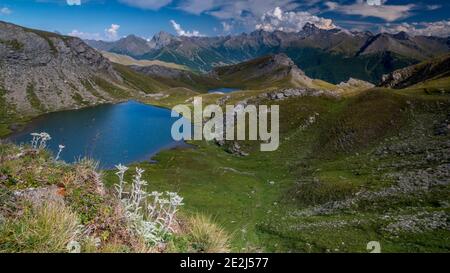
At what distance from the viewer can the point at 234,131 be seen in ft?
324

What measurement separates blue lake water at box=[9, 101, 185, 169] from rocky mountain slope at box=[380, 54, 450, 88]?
90098 millimetres

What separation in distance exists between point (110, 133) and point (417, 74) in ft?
385

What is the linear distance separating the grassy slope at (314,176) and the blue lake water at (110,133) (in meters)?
11.7

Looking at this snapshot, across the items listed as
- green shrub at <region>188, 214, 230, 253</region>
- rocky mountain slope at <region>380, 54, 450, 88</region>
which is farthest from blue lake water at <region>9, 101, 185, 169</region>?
rocky mountain slope at <region>380, 54, 450, 88</region>

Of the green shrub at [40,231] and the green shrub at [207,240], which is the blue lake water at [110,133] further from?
the green shrub at [40,231]

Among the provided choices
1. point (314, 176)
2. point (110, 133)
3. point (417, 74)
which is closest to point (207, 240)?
point (314, 176)

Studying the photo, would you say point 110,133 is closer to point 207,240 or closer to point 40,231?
point 207,240

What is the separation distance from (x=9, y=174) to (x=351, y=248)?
2727cm

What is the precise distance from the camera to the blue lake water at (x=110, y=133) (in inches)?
3722

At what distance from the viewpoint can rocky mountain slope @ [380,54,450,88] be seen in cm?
13238

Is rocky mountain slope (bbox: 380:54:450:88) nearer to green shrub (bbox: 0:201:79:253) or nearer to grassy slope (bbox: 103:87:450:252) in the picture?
grassy slope (bbox: 103:87:450:252)

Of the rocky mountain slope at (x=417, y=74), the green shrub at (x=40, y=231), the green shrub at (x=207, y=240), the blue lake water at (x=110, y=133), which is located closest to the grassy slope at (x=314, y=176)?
→ the green shrub at (x=207, y=240)

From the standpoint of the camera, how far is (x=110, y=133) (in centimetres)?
12400
